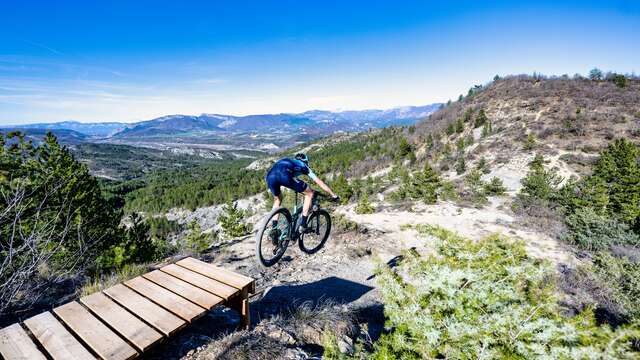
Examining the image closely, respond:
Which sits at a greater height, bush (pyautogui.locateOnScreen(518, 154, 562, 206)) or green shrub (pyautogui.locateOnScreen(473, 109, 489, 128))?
green shrub (pyautogui.locateOnScreen(473, 109, 489, 128))

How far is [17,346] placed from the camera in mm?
3078

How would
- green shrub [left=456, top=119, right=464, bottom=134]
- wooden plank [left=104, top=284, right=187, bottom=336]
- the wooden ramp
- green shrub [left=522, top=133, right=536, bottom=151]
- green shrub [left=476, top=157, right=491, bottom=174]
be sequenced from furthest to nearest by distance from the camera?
1. green shrub [left=456, top=119, right=464, bottom=134]
2. green shrub [left=522, top=133, right=536, bottom=151]
3. green shrub [left=476, top=157, right=491, bottom=174]
4. wooden plank [left=104, top=284, right=187, bottom=336]
5. the wooden ramp

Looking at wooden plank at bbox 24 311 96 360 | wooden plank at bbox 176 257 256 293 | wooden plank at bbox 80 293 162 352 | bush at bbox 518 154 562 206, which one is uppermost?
wooden plank at bbox 24 311 96 360

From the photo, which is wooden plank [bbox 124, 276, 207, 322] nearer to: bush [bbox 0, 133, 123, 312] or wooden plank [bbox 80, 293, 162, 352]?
wooden plank [bbox 80, 293, 162, 352]

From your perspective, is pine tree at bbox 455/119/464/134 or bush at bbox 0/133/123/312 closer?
bush at bbox 0/133/123/312

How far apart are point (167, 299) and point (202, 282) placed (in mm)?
583

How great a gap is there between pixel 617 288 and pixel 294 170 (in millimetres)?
8011

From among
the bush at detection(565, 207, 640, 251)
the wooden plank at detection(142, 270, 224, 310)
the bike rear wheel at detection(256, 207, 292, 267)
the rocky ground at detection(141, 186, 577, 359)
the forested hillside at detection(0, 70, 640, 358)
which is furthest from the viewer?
the bush at detection(565, 207, 640, 251)

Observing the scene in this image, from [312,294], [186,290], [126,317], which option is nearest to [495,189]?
[312,294]

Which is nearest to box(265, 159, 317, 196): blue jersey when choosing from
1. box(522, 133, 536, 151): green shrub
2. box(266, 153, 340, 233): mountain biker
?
box(266, 153, 340, 233): mountain biker

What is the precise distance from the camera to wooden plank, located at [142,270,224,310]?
13.1 ft

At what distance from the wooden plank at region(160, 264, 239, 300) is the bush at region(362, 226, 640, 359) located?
232 centimetres

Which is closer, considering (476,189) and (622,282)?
(622,282)

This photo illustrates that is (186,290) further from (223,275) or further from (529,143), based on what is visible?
(529,143)
